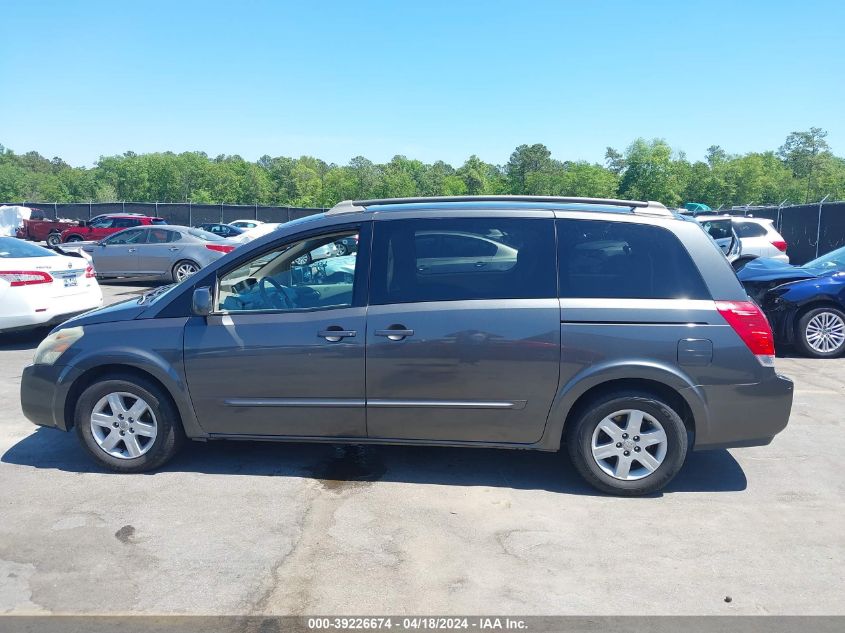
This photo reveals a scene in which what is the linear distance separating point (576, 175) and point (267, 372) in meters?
70.4

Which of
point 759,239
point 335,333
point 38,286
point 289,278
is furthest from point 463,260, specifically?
point 759,239

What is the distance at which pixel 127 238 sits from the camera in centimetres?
1714

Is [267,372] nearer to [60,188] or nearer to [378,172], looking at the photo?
[378,172]

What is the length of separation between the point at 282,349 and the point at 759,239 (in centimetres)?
1543

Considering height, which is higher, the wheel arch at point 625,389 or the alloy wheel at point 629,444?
the wheel arch at point 625,389

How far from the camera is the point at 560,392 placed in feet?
15.2

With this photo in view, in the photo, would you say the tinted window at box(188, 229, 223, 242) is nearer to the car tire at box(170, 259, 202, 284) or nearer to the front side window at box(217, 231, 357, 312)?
the car tire at box(170, 259, 202, 284)

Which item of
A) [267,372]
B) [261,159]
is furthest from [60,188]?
[267,372]

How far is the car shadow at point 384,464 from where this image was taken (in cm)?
500

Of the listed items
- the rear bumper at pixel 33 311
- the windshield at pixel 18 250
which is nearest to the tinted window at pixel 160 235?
the windshield at pixel 18 250

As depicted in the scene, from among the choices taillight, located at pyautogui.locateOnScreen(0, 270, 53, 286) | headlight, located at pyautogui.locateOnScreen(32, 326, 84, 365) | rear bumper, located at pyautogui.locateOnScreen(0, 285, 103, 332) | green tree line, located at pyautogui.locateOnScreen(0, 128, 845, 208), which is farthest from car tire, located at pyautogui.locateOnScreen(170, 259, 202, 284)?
green tree line, located at pyautogui.locateOnScreen(0, 128, 845, 208)

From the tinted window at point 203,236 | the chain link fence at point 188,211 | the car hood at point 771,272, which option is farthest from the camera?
the chain link fence at point 188,211

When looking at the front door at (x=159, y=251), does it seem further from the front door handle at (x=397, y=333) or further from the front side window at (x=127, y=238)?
the front door handle at (x=397, y=333)

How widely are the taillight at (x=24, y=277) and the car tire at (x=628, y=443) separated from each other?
736 centimetres
